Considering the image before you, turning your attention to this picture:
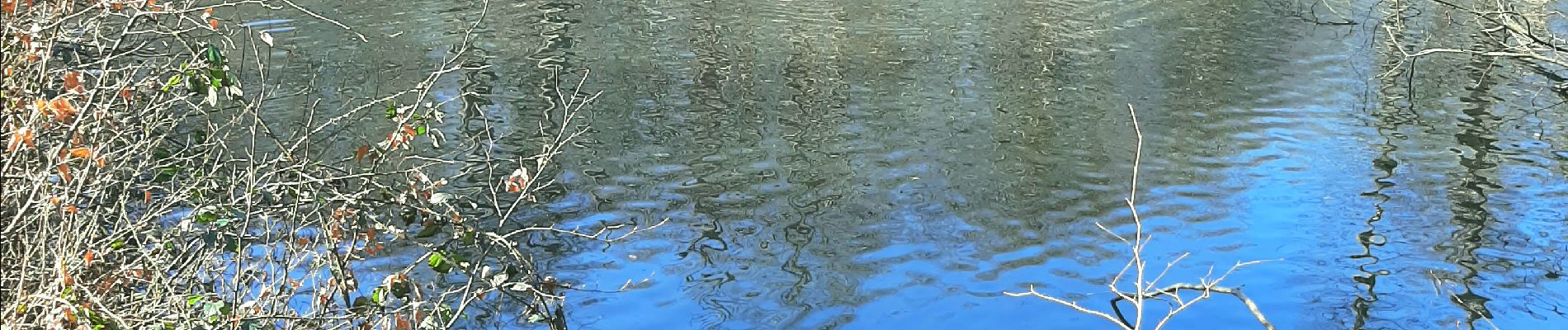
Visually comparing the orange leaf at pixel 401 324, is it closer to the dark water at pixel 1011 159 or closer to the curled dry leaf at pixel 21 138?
the curled dry leaf at pixel 21 138

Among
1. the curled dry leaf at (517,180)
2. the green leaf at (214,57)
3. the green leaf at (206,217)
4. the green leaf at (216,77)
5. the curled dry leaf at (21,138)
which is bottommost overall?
the curled dry leaf at (517,180)

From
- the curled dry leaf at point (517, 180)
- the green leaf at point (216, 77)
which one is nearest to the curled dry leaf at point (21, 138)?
the green leaf at point (216, 77)

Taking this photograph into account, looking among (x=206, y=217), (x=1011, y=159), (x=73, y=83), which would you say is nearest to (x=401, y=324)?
(x=206, y=217)

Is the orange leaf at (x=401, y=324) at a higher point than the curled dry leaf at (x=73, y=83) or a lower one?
lower

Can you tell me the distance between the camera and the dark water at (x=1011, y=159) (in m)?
8.73

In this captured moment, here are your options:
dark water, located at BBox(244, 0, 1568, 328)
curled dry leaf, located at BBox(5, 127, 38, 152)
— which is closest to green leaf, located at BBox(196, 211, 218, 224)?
curled dry leaf, located at BBox(5, 127, 38, 152)

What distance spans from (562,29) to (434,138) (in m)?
13.6

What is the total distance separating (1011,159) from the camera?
12031mm

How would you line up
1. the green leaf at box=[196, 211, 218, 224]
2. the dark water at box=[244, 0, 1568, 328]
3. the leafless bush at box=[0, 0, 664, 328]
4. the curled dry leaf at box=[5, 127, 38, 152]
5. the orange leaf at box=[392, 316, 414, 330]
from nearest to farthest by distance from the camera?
the curled dry leaf at box=[5, 127, 38, 152] → the leafless bush at box=[0, 0, 664, 328] → the green leaf at box=[196, 211, 218, 224] → the orange leaf at box=[392, 316, 414, 330] → the dark water at box=[244, 0, 1568, 328]

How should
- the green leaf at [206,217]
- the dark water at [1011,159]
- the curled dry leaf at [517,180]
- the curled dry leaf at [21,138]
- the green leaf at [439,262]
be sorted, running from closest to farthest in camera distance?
the curled dry leaf at [21,138], the green leaf at [206,217], the green leaf at [439,262], the curled dry leaf at [517,180], the dark water at [1011,159]

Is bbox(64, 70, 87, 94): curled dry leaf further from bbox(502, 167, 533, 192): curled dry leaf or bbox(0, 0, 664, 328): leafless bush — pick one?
bbox(502, 167, 533, 192): curled dry leaf

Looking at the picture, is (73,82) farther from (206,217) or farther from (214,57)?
(206,217)

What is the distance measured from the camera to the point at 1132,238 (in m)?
9.57

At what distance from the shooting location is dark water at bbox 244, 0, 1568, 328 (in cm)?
873
